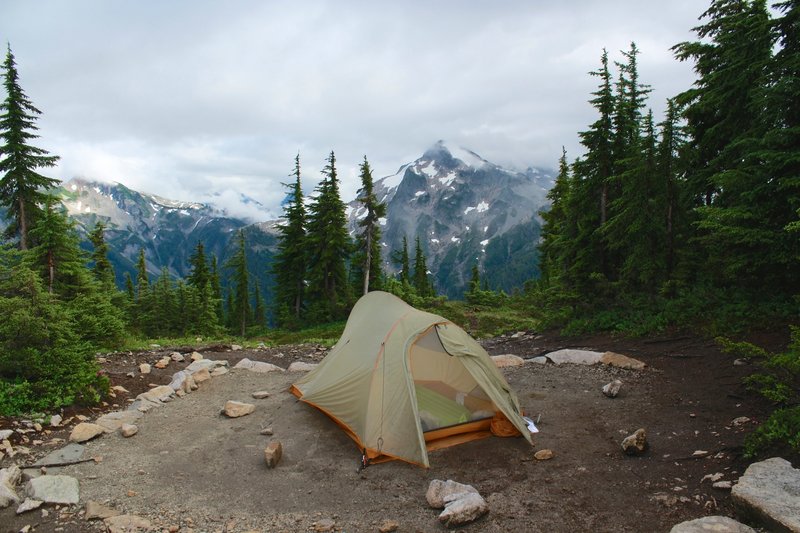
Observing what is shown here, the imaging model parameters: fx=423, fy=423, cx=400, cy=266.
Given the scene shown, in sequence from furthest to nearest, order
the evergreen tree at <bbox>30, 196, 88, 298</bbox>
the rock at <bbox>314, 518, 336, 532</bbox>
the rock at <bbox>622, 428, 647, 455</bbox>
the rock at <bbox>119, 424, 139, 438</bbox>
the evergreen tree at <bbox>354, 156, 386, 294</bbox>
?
the evergreen tree at <bbox>354, 156, 386, 294</bbox>
the evergreen tree at <bbox>30, 196, 88, 298</bbox>
the rock at <bbox>119, 424, 139, 438</bbox>
the rock at <bbox>622, 428, 647, 455</bbox>
the rock at <bbox>314, 518, 336, 532</bbox>

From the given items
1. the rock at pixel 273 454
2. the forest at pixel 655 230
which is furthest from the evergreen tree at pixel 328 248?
the rock at pixel 273 454

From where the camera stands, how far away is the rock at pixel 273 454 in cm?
693

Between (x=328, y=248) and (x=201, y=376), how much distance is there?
20.6 metres

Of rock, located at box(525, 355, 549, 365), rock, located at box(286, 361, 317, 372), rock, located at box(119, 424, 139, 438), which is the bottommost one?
rock, located at box(525, 355, 549, 365)

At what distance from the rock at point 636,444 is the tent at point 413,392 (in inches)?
61.3

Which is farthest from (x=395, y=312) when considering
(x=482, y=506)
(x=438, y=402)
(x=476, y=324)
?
(x=476, y=324)

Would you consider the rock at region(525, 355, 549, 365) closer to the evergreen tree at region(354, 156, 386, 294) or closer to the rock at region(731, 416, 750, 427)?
the rock at region(731, 416, 750, 427)

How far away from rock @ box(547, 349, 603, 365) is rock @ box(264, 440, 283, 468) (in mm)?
8693

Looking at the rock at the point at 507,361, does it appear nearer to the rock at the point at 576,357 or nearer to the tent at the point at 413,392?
the rock at the point at 576,357

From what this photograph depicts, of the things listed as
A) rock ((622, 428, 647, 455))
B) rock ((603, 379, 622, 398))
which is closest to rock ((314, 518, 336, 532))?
rock ((622, 428, 647, 455))

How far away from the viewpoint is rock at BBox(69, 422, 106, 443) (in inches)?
296

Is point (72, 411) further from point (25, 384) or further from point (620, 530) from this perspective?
point (620, 530)

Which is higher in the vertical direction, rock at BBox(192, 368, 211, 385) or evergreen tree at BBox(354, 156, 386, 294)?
evergreen tree at BBox(354, 156, 386, 294)

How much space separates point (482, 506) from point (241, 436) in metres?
5.13
